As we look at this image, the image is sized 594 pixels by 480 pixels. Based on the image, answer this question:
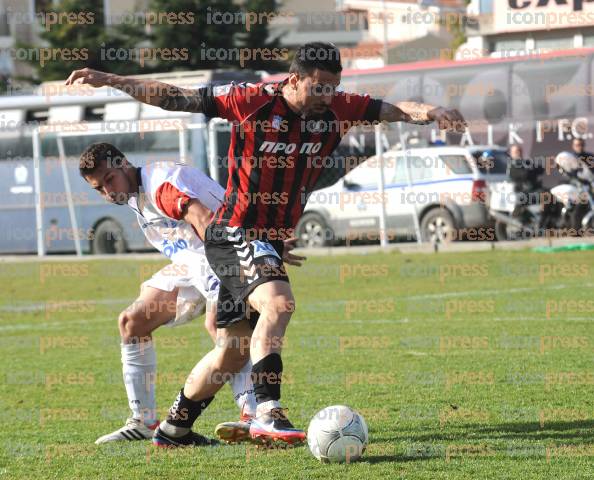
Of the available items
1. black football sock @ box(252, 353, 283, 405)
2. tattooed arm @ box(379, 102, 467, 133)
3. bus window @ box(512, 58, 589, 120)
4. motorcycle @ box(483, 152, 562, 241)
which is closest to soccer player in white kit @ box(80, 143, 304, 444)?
black football sock @ box(252, 353, 283, 405)

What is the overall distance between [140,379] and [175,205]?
126cm

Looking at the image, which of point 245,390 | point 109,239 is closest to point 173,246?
Result: point 245,390

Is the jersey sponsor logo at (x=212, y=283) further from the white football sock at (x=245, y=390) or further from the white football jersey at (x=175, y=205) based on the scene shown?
the white football sock at (x=245, y=390)

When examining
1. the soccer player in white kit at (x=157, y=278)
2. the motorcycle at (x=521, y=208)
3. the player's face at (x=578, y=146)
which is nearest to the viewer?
the soccer player in white kit at (x=157, y=278)

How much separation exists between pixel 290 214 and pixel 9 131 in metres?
22.8

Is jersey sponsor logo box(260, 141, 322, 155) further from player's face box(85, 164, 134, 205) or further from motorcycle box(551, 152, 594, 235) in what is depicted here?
motorcycle box(551, 152, 594, 235)

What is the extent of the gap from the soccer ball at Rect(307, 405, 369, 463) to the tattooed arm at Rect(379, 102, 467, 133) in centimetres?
163

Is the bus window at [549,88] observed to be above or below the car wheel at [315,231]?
above

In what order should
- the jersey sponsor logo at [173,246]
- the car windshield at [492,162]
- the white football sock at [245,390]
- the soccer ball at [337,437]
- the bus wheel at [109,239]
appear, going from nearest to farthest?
the soccer ball at [337,437] → the white football sock at [245,390] → the jersey sponsor logo at [173,246] → the car windshield at [492,162] → the bus wheel at [109,239]

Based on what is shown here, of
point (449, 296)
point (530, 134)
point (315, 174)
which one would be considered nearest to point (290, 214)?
point (315, 174)

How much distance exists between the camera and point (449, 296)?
51.9 feet

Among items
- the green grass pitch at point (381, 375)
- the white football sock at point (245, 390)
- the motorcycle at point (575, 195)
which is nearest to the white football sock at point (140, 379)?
the green grass pitch at point (381, 375)

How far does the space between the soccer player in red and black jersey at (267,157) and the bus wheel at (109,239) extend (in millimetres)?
19364

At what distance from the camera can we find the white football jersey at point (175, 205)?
6812mm
